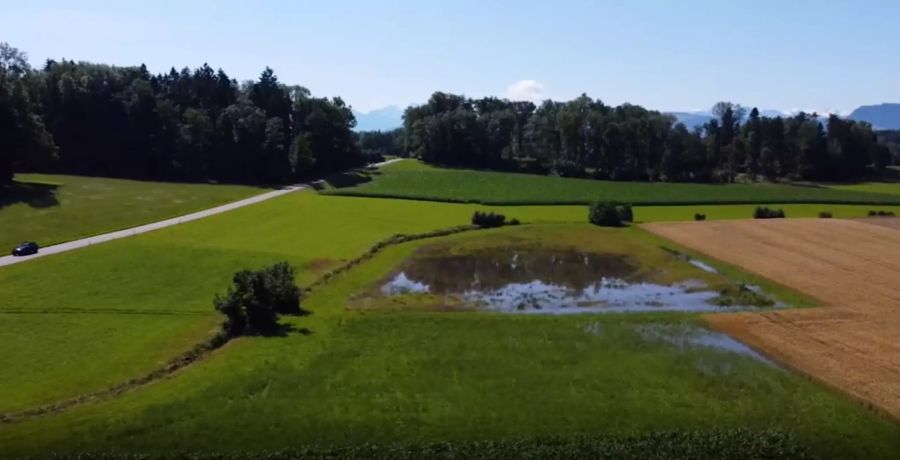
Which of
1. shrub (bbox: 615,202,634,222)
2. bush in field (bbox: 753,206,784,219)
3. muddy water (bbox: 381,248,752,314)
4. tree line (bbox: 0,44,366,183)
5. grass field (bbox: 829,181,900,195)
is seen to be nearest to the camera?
muddy water (bbox: 381,248,752,314)

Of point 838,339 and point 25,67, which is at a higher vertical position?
point 25,67

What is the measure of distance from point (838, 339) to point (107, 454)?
109 ft

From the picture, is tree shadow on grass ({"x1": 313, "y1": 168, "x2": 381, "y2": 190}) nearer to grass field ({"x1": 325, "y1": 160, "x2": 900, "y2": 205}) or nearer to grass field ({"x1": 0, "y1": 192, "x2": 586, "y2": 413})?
grass field ({"x1": 325, "y1": 160, "x2": 900, "y2": 205})

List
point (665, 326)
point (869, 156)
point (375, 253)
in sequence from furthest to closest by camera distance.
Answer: point (869, 156), point (375, 253), point (665, 326)

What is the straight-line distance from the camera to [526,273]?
53500mm

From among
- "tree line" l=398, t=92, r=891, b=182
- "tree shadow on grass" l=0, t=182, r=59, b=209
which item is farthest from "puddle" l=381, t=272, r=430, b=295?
"tree line" l=398, t=92, r=891, b=182

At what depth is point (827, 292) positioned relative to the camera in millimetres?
46312

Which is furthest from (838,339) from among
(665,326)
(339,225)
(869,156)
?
(869,156)

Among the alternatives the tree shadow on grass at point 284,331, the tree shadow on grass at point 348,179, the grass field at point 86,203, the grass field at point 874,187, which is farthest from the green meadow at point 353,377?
the grass field at point 874,187

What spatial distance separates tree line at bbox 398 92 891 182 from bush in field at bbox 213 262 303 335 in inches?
4093

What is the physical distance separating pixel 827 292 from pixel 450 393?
99.7 feet

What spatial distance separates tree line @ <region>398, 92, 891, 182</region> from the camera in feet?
445

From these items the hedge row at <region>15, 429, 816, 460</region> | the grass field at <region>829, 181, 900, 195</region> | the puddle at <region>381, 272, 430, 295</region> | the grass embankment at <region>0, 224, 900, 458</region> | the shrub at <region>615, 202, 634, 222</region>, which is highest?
the grass field at <region>829, 181, 900, 195</region>

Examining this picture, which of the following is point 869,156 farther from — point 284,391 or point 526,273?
point 284,391
